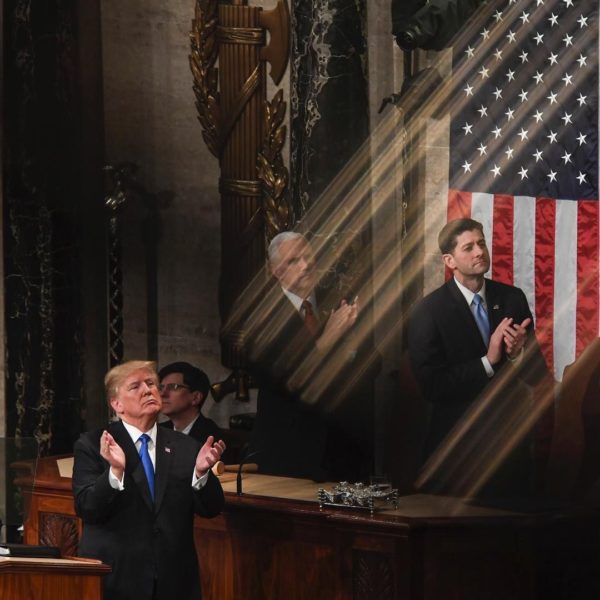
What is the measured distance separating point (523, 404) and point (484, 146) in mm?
1682

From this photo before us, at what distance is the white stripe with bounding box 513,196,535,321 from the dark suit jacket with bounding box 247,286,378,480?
4.11 ft

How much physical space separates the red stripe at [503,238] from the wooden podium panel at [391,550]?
2.08 meters

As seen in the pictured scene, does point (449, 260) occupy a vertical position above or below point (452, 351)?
above

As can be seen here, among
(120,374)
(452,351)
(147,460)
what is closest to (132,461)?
(147,460)

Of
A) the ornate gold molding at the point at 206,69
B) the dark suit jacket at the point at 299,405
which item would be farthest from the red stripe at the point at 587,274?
the ornate gold molding at the point at 206,69

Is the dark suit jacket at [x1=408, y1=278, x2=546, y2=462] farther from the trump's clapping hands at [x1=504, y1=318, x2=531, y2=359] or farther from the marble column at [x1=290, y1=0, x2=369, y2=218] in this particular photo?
the marble column at [x1=290, y1=0, x2=369, y2=218]

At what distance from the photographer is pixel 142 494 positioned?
7809 millimetres

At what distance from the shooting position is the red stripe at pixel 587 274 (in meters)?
9.71

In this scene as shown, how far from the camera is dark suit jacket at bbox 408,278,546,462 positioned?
9.60 meters

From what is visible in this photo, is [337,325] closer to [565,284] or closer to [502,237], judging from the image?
[565,284]

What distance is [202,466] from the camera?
304 inches

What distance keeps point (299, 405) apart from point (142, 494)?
1519 mm

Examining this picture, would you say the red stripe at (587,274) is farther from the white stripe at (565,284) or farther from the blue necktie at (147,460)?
the blue necktie at (147,460)

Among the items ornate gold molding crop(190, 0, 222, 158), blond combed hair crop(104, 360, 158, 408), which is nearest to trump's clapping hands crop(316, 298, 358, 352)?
blond combed hair crop(104, 360, 158, 408)
